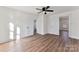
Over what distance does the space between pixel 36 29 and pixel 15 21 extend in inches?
33.4

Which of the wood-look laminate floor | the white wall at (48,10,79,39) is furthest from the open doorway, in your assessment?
the white wall at (48,10,79,39)

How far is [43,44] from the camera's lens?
369 centimetres

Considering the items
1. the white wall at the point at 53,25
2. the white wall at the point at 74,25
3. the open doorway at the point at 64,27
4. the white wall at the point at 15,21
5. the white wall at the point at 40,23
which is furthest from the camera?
the white wall at the point at 53,25

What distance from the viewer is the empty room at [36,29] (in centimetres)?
286

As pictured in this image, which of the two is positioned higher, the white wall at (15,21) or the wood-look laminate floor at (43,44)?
the white wall at (15,21)

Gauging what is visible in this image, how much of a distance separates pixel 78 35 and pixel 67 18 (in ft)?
3.00

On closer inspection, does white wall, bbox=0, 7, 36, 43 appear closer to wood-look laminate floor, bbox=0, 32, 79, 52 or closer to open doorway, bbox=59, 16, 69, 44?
wood-look laminate floor, bbox=0, 32, 79, 52

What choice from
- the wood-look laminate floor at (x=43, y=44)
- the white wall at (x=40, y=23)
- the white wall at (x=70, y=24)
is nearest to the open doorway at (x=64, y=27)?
the wood-look laminate floor at (x=43, y=44)

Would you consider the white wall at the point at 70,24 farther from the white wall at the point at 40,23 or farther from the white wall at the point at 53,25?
the white wall at the point at 40,23

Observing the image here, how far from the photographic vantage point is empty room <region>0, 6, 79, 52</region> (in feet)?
9.38

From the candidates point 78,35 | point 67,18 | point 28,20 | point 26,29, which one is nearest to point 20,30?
point 26,29

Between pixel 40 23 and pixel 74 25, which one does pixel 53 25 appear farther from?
pixel 74 25

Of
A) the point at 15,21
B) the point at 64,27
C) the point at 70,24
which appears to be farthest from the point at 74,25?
the point at 15,21

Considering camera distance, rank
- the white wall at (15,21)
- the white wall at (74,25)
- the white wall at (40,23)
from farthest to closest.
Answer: the white wall at (74,25) → the white wall at (40,23) → the white wall at (15,21)
